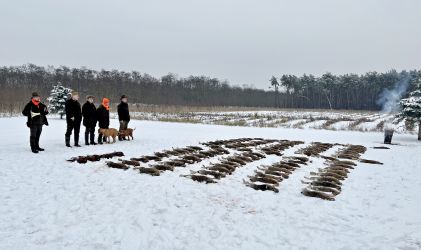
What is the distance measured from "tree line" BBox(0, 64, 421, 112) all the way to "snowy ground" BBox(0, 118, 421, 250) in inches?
2662

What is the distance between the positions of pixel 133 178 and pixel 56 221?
2906 mm

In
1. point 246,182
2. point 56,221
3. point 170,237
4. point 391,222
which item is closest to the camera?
point 170,237

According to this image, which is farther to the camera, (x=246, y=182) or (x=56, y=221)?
(x=246, y=182)

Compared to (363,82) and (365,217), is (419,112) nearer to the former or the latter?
(365,217)

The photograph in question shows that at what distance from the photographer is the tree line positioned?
248 feet

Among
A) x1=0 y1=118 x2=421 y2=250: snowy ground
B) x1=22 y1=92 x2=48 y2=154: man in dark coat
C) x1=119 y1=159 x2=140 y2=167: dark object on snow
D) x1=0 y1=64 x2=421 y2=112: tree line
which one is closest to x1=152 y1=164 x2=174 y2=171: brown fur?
x1=0 y1=118 x2=421 y2=250: snowy ground

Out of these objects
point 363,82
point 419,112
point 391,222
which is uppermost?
point 363,82

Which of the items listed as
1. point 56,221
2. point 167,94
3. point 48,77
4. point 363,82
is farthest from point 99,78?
point 56,221

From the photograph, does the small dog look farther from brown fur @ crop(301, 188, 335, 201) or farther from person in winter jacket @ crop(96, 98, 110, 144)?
brown fur @ crop(301, 188, 335, 201)

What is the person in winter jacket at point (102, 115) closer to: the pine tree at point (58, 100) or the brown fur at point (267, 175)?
the brown fur at point (267, 175)

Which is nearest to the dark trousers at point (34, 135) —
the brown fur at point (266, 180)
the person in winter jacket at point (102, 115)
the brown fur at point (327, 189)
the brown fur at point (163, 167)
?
the person in winter jacket at point (102, 115)

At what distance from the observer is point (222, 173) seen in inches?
342

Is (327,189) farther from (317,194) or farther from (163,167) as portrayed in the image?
(163,167)

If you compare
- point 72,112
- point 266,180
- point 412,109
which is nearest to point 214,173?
point 266,180
